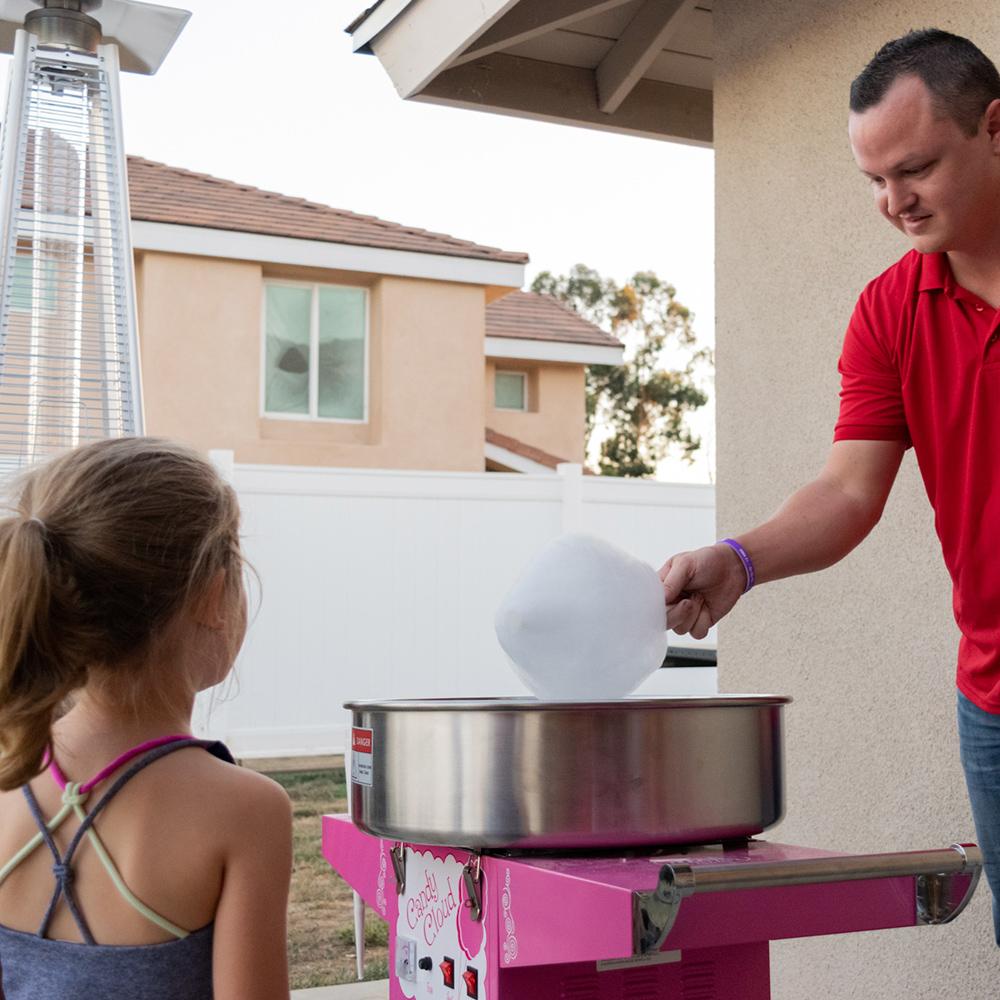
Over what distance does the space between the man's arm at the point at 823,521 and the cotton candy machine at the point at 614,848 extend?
1.35 feet

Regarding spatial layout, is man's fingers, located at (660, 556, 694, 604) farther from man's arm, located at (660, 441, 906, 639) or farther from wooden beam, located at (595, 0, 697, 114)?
wooden beam, located at (595, 0, 697, 114)

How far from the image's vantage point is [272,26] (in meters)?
19.4

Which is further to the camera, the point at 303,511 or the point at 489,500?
the point at 489,500

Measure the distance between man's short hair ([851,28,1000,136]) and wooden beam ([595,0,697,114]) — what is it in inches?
59.8

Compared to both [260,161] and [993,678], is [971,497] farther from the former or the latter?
[260,161]

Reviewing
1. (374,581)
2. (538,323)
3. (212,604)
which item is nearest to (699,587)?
(212,604)

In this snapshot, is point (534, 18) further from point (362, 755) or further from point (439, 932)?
point (439, 932)

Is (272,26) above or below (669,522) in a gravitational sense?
above

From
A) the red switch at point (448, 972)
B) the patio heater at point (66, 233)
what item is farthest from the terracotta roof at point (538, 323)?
the red switch at point (448, 972)

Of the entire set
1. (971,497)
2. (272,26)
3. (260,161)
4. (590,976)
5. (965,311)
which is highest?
(272,26)

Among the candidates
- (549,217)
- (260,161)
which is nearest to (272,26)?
(260,161)

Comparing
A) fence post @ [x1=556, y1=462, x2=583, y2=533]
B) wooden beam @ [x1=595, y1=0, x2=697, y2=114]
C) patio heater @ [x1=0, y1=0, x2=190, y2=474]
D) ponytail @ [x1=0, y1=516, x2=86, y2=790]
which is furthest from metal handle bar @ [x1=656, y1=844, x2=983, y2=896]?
fence post @ [x1=556, y1=462, x2=583, y2=533]

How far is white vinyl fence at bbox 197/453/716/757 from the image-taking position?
7113mm

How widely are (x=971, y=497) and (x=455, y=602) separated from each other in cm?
627
